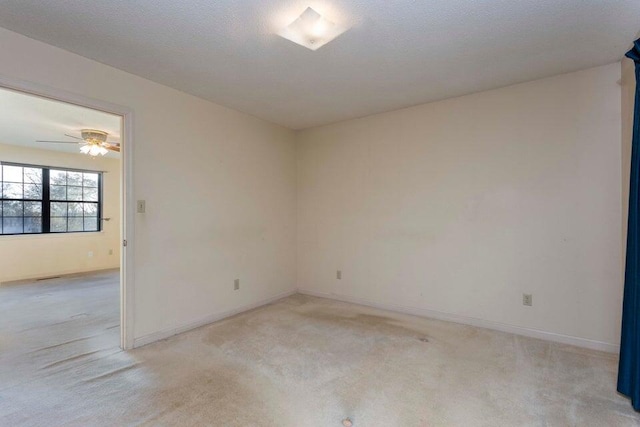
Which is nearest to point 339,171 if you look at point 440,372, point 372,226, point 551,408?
point 372,226

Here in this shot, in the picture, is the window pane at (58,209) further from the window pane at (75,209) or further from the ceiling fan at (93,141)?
the ceiling fan at (93,141)

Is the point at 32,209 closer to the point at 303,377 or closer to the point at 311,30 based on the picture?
the point at 303,377

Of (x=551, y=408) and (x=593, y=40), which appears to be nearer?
(x=551, y=408)

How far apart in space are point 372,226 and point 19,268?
6.10 meters

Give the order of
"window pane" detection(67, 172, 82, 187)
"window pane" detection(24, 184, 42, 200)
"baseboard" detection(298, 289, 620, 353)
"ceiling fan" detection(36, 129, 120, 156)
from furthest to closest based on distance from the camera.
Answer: "window pane" detection(67, 172, 82, 187), "window pane" detection(24, 184, 42, 200), "ceiling fan" detection(36, 129, 120, 156), "baseboard" detection(298, 289, 620, 353)

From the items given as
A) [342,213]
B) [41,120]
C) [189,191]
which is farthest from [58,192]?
[342,213]

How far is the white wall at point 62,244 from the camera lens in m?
5.21

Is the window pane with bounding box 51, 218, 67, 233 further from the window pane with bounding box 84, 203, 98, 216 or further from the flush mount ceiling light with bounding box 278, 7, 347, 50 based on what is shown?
the flush mount ceiling light with bounding box 278, 7, 347, 50

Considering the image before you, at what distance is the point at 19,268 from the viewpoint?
17.3 feet

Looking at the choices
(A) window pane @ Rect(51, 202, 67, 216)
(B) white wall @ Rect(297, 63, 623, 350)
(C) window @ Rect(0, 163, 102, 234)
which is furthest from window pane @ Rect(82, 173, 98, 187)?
(B) white wall @ Rect(297, 63, 623, 350)

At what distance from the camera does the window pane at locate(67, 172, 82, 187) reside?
597 cm

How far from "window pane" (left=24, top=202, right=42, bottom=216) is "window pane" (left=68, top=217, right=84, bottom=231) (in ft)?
1.65

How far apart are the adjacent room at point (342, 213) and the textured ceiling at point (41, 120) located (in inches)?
1.8

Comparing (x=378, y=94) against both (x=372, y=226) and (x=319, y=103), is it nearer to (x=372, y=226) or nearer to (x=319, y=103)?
(x=319, y=103)
